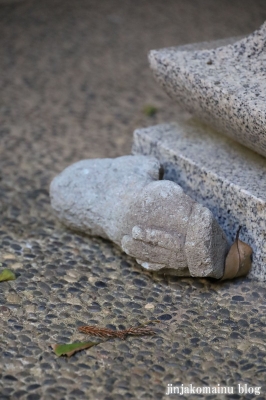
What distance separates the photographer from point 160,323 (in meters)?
1.83

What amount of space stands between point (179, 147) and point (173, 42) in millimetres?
1922

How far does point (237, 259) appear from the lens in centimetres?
198

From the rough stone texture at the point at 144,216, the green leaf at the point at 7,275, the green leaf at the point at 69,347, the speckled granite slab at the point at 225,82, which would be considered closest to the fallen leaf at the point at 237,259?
the rough stone texture at the point at 144,216

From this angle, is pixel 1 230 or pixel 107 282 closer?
pixel 107 282

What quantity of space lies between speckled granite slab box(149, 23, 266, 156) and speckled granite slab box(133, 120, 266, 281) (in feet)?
0.31

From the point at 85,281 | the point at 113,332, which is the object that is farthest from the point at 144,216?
the point at 113,332

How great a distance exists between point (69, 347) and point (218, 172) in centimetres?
86

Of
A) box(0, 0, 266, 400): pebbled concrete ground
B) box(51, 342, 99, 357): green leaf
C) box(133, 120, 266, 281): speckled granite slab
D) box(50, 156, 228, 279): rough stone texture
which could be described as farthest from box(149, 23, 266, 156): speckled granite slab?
box(51, 342, 99, 357): green leaf

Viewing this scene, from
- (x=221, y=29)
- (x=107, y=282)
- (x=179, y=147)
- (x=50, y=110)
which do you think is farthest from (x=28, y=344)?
(x=221, y=29)

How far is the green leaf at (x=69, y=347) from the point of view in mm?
1674

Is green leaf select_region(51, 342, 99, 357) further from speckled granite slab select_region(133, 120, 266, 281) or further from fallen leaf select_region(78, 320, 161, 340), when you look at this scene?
speckled granite slab select_region(133, 120, 266, 281)

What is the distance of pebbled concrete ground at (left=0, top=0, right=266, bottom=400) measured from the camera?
1.63 metres

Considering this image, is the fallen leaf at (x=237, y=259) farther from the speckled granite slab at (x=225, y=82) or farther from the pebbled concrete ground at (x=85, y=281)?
the speckled granite slab at (x=225, y=82)

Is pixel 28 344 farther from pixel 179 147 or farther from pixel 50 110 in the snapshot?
pixel 50 110
